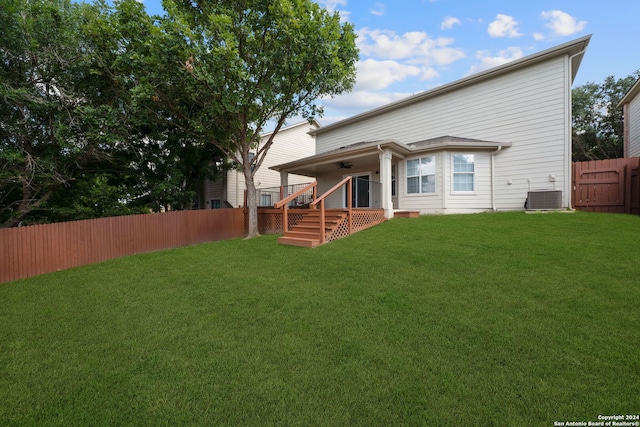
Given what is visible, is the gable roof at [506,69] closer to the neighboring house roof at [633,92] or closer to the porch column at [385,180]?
the neighboring house roof at [633,92]

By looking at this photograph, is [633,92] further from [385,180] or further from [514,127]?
[385,180]

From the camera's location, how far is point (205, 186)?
17938 mm

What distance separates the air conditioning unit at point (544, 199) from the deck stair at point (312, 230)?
6.33 metres

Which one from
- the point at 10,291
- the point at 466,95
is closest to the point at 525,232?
the point at 466,95

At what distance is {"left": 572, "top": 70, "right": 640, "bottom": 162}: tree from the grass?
70.6ft

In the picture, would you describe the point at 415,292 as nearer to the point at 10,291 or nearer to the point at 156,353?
the point at 156,353

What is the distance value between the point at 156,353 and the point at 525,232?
7480mm

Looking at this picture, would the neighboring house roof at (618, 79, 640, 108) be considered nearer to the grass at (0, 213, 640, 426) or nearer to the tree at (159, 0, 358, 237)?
the grass at (0, 213, 640, 426)

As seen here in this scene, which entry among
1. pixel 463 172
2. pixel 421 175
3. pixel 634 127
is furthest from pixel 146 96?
pixel 634 127

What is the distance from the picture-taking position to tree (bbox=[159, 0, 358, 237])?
7449 mm

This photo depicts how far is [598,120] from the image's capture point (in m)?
20.8

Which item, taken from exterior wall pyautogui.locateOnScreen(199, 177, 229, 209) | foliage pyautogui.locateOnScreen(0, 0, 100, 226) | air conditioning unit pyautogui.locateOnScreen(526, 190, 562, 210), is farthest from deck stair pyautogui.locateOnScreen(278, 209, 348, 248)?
exterior wall pyautogui.locateOnScreen(199, 177, 229, 209)

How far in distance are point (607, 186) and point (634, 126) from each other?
21.1ft

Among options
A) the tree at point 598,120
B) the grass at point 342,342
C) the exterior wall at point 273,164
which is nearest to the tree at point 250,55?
the grass at point 342,342
